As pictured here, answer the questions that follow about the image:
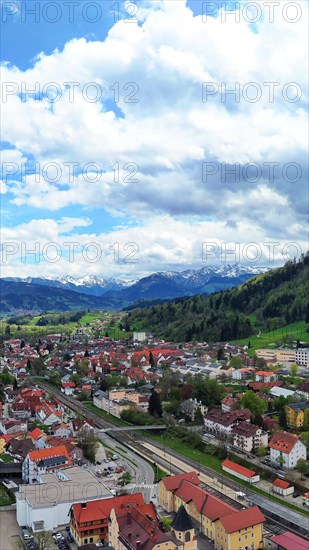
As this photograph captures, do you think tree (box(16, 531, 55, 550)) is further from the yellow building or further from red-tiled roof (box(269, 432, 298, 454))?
red-tiled roof (box(269, 432, 298, 454))

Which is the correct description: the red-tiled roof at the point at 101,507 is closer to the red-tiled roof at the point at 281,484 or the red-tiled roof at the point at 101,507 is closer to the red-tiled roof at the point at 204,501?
the red-tiled roof at the point at 204,501

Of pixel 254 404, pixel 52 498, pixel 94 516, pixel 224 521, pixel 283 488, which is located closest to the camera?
pixel 224 521

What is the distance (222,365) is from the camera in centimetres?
7906

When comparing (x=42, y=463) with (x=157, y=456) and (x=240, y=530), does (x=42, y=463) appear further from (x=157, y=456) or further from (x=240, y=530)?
(x=240, y=530)

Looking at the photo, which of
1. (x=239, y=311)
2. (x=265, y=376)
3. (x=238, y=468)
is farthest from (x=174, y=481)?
(x=239, y=311)

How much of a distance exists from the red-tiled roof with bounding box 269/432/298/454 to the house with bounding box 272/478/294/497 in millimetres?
4683

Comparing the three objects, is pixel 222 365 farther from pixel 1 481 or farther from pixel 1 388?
pixel 1 481

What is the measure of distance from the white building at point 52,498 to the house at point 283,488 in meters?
11.7

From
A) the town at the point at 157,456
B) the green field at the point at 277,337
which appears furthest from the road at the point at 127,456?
the green field at the point at 277,337

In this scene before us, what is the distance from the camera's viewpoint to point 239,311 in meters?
132

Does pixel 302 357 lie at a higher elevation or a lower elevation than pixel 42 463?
higher

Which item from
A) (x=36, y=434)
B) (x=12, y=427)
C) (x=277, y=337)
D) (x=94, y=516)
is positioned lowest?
A: (x=12, y=427)

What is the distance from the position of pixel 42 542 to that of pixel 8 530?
431 cm

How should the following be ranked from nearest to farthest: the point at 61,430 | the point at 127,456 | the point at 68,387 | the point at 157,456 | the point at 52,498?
the point at 52,498 → the point at 157,456 → the point at 127,456 → the point at 61,430 → the point at 68,387
